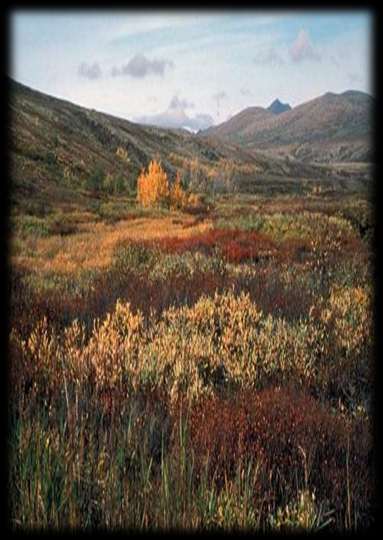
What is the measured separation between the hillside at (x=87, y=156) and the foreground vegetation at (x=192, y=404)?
2.19 metres

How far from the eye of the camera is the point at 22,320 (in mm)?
6133

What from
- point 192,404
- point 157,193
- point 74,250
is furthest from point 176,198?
point 192,404

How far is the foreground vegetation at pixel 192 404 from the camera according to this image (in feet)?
8.84

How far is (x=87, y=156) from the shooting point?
68.9 metres

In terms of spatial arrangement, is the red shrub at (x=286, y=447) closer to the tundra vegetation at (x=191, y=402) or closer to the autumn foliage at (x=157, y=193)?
the tundra vegetation at (x=191, y=402)

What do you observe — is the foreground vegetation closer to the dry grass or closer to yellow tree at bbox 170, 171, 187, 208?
the dry grass

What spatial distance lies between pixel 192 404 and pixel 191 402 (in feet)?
0.12

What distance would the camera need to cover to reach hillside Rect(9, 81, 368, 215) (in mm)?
41625

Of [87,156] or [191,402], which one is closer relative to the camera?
[191,402]

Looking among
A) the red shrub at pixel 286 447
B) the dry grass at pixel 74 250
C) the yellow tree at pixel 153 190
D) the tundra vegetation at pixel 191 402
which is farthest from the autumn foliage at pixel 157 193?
the red shrub at pixel 286 447

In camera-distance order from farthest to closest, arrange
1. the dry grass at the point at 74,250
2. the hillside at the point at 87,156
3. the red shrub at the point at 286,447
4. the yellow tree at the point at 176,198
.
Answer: the hillside at the point at 87,156
the yellow tree at the point at 176,198
the dry grass at the point at 74,250
the red shrub at the point at 286,447

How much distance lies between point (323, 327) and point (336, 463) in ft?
12.1

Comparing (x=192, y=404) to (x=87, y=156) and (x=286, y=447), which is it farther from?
(x=87, y=156)

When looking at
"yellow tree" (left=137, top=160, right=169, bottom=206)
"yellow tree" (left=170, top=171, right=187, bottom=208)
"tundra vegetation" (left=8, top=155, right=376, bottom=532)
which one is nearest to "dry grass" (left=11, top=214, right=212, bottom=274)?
"tundra vegetation" (left=8, top=155, right=376, bottom=532)
